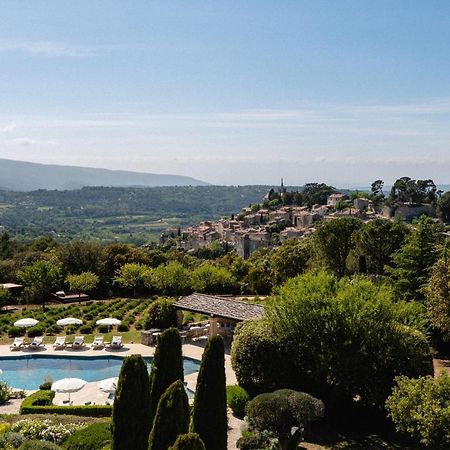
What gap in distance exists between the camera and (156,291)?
4462cm

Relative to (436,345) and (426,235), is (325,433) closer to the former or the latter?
(436,345)

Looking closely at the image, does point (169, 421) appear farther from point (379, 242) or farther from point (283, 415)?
point (379, 242)

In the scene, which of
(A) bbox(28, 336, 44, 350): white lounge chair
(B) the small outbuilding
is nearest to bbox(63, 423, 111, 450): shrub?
(B) the small outbuilding

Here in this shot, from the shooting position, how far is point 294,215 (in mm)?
128375

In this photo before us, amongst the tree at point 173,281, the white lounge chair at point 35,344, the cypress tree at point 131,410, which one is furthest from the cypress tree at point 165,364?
the tree at point 173,281

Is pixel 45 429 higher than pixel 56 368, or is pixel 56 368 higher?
pixel 45 429

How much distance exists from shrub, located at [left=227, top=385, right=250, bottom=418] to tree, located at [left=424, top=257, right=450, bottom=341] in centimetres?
952

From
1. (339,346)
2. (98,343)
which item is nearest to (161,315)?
(98,343)

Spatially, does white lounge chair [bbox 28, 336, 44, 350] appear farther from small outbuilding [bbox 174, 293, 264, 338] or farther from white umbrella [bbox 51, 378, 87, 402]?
white umbrella [bbox 51, 378, 87, 402]

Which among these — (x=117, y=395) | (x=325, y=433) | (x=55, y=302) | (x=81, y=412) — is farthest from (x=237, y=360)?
(x=55, y=302)

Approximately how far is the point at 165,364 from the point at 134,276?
3045cm

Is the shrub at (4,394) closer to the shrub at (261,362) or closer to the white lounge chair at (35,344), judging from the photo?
Answer: the white lounge chair at (35,344)

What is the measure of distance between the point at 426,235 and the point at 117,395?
2107 cm

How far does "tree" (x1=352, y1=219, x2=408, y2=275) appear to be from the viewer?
130 feet
